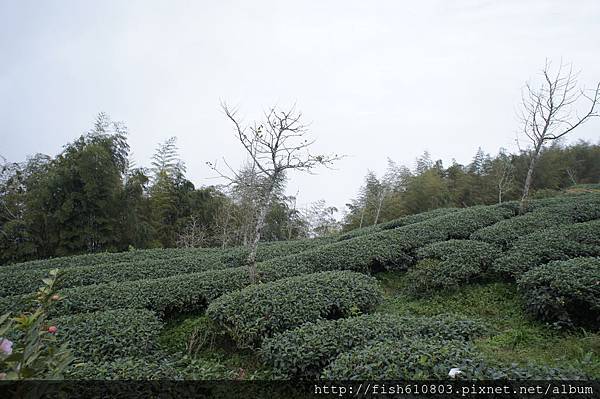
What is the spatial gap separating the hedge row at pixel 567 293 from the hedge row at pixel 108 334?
17.8 ft

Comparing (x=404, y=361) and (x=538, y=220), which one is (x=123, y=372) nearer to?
(x=404, y=361)

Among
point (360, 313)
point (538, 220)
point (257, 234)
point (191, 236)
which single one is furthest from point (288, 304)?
point (191, 236)

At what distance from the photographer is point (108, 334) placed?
443cm

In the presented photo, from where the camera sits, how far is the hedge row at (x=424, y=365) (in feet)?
9.27

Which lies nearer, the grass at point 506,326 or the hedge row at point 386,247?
the grass at point 506,326

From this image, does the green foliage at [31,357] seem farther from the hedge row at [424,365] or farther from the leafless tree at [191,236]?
the leafless tree at [191,236]

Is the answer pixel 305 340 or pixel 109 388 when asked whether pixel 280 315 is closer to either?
pixel 305 340

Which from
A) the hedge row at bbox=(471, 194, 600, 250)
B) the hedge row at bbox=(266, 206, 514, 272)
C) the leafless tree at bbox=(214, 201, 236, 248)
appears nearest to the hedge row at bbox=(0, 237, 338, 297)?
the hedge row at bbox=(266, 206, 514, 272)

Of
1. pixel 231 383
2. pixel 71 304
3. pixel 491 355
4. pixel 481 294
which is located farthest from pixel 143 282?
pixel 481 294

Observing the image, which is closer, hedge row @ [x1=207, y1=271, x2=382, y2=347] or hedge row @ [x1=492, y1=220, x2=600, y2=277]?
hedge row @ [x1=207, y1=271, x2=382, y2=347]

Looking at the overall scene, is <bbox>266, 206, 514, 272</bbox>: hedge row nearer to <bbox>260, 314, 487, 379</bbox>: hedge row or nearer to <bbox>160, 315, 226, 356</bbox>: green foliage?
<bbox>160, 315, 226, 356</bbox>: green foliage

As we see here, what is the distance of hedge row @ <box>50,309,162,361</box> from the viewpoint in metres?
4.15

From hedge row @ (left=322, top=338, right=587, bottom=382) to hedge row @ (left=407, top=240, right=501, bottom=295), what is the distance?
3.06m

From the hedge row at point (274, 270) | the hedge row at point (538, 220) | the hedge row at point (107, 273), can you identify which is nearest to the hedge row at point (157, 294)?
the hedge row at point (274, 270)
